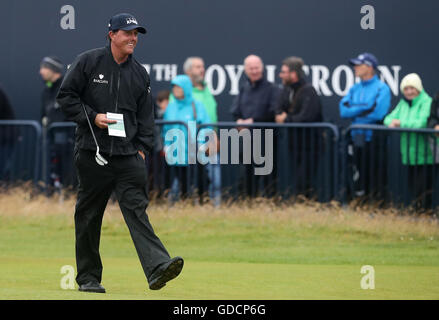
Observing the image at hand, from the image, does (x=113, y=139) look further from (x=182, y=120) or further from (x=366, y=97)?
(x=366, y=97)

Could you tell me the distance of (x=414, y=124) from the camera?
13.8 metres

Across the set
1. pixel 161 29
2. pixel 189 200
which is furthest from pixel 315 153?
pixel 161 29

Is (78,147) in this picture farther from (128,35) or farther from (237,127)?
(237,127)

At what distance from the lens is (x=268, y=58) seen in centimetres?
1534

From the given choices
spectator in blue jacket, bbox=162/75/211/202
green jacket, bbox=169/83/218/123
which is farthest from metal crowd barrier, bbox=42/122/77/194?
green jacket, bbox=169/83/218/123

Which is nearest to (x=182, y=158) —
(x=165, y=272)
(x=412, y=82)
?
(x=412, y=82)

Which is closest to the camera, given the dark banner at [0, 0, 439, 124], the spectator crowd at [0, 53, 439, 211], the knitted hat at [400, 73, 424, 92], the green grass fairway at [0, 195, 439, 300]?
the green grass fairway at [0, 195, 439, 300]

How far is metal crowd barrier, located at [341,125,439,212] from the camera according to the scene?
1332 cm

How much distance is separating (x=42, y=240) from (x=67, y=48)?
12.1ft

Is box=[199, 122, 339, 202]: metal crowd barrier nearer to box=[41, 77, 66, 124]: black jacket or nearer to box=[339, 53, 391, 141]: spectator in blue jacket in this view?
box=[339, 53, 391, 141]: spectator in blue jacket

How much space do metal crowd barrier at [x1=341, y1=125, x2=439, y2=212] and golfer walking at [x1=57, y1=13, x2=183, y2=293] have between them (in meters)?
5.41

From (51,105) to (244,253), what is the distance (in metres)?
4.62

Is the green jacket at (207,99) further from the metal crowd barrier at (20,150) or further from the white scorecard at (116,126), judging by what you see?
the white scorecard at (116,126)

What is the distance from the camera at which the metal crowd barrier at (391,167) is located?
43.7 feet
